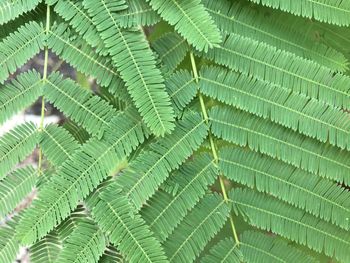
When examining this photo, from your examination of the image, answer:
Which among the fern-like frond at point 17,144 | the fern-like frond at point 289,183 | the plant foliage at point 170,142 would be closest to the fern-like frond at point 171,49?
the plant foliage at point 170,142

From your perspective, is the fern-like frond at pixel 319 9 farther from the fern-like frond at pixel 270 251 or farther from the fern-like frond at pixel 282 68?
the fern-like frond at pixel 270 251

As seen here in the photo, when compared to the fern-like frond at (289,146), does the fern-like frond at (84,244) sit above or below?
below

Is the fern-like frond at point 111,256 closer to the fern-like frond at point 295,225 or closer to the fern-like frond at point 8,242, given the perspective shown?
the fern-like frond at point 8,242

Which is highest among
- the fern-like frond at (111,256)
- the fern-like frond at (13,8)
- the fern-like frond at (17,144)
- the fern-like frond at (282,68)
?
the fern-like frond at (282,68)

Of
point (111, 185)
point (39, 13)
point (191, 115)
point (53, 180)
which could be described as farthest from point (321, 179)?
Answer: point (39, 13)

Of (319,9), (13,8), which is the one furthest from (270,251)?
(13,8)

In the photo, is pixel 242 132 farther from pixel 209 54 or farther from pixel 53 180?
pixel 53 180

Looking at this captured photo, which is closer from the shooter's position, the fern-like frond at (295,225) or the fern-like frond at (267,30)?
the fern-like frond at (295,225)
